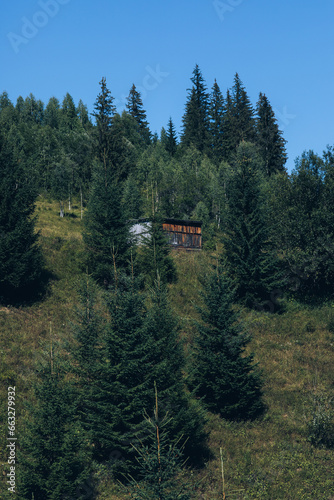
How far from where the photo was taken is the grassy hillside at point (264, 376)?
21.1 m

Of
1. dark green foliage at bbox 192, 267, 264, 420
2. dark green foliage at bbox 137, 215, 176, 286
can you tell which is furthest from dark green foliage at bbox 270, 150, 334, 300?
dark green foliage at bbox 192, 267, 264, 420

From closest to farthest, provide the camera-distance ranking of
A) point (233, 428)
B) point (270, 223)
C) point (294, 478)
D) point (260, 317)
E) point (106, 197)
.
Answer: point (294, 478) < point (233, 428) < point (260, 317) < point (106, 197) < point (270, 223)

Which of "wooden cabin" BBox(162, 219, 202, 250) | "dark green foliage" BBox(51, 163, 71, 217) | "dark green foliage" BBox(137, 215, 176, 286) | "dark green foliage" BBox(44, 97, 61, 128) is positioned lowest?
"dark green foliage" BBox(137, 215, 176, 286)

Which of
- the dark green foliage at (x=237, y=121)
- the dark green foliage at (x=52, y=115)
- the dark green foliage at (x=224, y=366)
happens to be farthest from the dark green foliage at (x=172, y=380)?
the dark green foliage at (x=52, y=115)

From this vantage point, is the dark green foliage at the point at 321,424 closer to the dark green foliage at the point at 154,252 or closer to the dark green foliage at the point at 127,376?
the dark green foliage at the point at 127,376

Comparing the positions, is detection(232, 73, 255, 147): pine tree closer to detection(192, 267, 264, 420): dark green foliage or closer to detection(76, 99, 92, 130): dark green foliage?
A: detection(76, 99, 92, 130): dark green foliage

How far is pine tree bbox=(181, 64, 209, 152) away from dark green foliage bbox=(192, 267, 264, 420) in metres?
74.6

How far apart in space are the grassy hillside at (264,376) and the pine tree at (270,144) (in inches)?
1883

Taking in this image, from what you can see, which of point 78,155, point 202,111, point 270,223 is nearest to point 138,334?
point 270,223

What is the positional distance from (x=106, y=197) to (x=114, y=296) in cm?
1825

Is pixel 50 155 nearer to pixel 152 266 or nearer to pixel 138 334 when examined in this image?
pixel 152 266

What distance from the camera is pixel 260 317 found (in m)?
37.2

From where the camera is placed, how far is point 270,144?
86.4 metres

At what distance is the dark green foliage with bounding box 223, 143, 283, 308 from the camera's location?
38.8 metres
